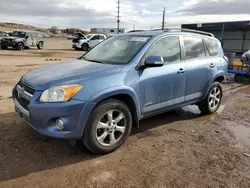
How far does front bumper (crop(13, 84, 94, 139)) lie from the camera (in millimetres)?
3127

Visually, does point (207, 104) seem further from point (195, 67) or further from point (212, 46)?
point (212, 46)

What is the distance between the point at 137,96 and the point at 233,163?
1.62 meters

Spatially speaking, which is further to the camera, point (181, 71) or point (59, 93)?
point (181, 71)

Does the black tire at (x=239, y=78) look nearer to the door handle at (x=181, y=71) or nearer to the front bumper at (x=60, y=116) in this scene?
the door handle at (x=181, y=71)

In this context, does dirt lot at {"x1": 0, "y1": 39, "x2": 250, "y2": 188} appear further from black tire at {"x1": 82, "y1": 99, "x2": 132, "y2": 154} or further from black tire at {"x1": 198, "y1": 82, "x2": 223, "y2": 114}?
black tire at {"x1": 198, "y1": 82, "x2": 223, "y2": 114}

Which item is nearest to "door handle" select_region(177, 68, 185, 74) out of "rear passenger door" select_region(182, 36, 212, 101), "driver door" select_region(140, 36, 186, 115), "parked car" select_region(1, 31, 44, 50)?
"driver door" select_region(140, 36, 186, 115)

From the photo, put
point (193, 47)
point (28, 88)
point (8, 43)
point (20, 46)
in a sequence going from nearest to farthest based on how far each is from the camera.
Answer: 1. point (28, 88)
2. point (193, 47)
3. point (8, 43)
4. point (20, 46)

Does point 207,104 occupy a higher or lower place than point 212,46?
lower

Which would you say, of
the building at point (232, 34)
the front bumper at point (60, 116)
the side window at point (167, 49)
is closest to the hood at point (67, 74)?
the front bumper at point (60, 116)

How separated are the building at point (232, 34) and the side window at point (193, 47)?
1274 cm

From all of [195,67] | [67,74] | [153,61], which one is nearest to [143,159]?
[153,61]

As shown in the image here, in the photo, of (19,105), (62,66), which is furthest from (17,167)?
(62,66)

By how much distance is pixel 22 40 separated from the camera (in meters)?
24.0

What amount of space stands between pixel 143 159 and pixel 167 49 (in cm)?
196
